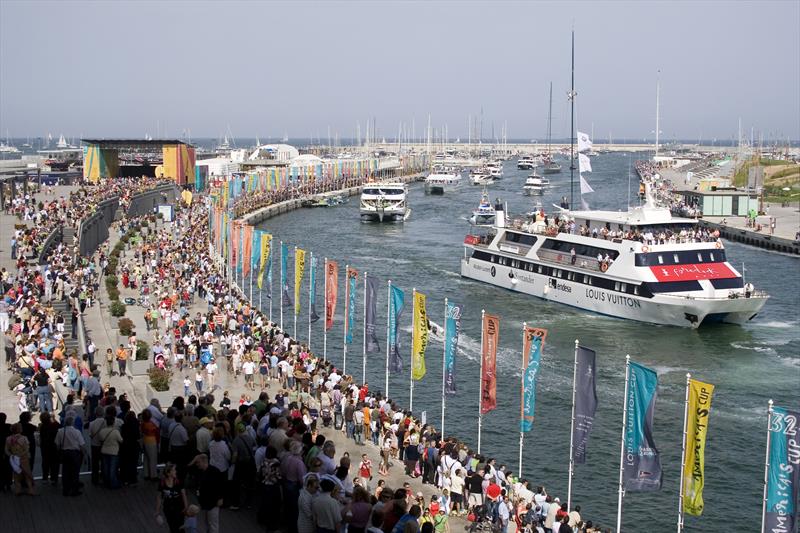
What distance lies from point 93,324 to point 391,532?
26.3 m

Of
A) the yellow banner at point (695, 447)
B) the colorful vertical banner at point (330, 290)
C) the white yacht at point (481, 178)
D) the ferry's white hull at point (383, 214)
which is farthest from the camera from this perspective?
the white yacht at point (481, 178)

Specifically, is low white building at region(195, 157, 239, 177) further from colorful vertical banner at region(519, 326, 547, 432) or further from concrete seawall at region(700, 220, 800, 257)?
colorful vertical banner at region(519, 326, 547, 432)

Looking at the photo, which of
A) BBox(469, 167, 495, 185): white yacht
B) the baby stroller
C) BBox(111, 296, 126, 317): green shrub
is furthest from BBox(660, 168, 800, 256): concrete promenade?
BBox(469, 167, 495, 185): white yacht

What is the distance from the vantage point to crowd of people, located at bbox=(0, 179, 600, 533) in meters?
12.4

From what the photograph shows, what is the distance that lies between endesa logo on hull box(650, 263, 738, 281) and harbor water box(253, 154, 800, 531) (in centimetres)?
242

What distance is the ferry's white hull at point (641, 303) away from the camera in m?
44.9

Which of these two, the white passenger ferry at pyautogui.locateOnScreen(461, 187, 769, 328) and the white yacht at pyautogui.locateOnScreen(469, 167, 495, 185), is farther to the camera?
the white yacht at pyautogui.locateOnScreen(469, 167, 495, 185)

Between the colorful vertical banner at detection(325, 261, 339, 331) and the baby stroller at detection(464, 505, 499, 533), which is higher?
the colorful vertical banner at detection(325, 261, 339, 331)

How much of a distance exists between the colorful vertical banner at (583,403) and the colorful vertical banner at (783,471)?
4.38 metres

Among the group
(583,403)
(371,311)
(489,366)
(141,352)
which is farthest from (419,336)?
(141,352)

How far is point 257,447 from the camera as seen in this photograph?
14680 millimetres

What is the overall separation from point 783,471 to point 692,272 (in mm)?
30775

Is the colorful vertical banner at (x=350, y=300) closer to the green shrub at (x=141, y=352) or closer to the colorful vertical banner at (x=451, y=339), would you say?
the green shrub at (x=141, y=352)

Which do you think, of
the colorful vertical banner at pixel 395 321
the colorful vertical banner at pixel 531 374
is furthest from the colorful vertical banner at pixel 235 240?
the colorful vertical banner at pixel 531 374
